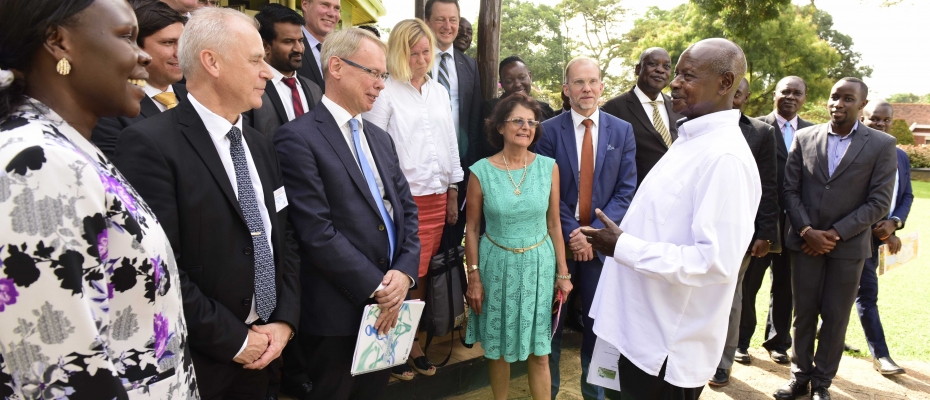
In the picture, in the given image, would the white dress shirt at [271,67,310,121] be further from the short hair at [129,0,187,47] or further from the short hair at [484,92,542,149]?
the short hair at [484,92,542,149]

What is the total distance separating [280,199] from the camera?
93.7 inches

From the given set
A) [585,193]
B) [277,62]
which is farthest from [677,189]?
[277,62]

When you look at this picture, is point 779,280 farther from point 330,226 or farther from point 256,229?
point 256,229

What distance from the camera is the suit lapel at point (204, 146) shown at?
2.05 m

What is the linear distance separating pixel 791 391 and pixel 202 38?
4678 mm

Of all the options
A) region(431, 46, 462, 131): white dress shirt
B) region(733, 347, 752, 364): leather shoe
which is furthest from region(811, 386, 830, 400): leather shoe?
region(431, 46, 462, 131): white dress shirt

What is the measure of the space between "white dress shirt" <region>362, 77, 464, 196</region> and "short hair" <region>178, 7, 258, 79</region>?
4.75 feet

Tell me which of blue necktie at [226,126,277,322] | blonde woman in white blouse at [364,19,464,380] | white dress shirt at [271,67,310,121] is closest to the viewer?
blue necktie at [226,126,277,322]

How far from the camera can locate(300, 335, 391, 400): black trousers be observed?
2.62m

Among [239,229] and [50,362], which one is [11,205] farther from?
[239,229]

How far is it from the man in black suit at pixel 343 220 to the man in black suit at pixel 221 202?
189 mm

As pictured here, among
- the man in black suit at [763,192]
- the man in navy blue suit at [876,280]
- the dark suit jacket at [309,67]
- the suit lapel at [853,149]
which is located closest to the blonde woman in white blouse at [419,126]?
the dark suit jacket at [309,67]

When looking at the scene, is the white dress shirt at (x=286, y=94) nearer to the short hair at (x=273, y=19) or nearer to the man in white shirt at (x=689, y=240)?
the short hair at (x=273, y=19)

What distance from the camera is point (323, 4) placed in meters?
4.09
